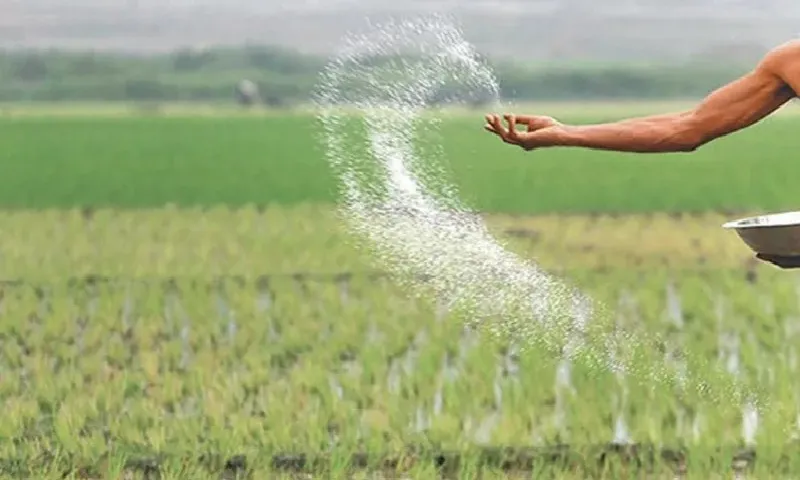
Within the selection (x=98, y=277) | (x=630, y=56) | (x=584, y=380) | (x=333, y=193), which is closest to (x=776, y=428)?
(x=584, y=380)

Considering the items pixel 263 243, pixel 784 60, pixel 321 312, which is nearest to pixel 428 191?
pixel 321 312

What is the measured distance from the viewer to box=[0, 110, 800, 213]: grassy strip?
8.56ft

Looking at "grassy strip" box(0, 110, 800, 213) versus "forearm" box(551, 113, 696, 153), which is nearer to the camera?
"forearm" box(551, 113, 696, 153)

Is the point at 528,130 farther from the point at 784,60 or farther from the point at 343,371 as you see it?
the point at 343,371

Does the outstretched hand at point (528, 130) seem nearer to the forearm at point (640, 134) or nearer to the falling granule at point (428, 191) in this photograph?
the forearm at point (640, 134)

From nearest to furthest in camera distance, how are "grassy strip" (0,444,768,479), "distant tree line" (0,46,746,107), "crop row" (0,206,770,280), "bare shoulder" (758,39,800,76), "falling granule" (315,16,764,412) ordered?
"bare shoulder" (758,39,800,76) → "grassy strip" (0,444,768,479) → "falling granule" (315,16,764,412) → "distant tree line" (0,46,746,107) → "crop row" (0,206,770,280)

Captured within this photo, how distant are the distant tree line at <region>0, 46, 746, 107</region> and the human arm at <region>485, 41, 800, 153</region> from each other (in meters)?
1.21

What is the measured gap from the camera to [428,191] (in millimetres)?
1973

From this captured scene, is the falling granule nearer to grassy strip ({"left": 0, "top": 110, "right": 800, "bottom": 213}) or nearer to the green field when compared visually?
the green field

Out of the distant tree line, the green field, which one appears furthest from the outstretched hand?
the distant tree line

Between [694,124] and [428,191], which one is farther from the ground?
[694,124]

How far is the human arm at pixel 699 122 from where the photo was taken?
36.6 inches

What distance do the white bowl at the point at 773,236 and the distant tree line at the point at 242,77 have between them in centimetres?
122

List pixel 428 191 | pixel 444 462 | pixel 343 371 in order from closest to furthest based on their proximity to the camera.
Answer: pixel 444 462, pixel 428 191, pixel 343 371
